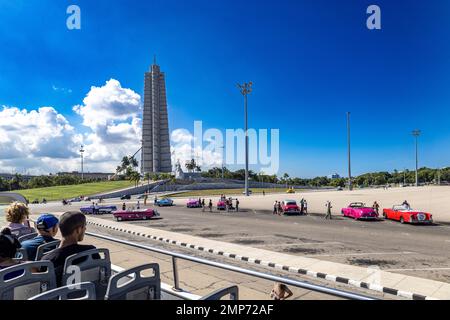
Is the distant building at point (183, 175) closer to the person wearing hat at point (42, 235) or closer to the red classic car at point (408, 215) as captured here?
the red classic car at point (408, 215)

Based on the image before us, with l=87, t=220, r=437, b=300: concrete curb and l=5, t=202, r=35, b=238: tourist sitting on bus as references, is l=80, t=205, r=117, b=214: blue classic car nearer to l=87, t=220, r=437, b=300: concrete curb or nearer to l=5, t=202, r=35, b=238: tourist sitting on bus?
l=87, t=220, r=437, b=300: concrete curb

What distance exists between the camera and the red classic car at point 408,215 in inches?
851

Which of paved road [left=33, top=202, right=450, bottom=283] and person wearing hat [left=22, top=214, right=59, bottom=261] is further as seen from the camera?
paved road [left=33, top=202, right=450, bottom=283]

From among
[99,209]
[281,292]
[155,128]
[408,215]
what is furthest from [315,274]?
[155,128]

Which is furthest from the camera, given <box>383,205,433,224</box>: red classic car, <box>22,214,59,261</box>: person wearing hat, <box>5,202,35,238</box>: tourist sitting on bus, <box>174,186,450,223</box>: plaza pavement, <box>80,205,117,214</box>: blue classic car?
<box>80,205,117,214</box>: blue classic car

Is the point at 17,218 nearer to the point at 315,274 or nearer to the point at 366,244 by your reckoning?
the point at 315,274

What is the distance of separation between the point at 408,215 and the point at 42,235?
927 inches

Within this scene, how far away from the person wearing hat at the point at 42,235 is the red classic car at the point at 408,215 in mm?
23215

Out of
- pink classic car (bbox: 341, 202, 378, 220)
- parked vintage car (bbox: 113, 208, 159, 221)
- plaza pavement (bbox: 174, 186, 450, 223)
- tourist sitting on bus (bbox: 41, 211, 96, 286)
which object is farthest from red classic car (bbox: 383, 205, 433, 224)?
tourist sitting on bus (bbox: 41, 211, 96, 286)

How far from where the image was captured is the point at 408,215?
22.0 meters

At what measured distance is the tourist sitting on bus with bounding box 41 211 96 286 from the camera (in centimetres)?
380

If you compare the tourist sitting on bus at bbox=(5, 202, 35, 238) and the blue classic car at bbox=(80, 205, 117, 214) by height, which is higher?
the tourist sitting on bus at bbox=(5, 202, 35, 238)

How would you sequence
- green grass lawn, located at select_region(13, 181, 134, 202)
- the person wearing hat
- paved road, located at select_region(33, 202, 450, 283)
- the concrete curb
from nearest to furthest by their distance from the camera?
the person wearing hat, the concrete curb, paved road, located at select_region(33, 202, 450, 283), green grass lawn, located at select_region(13, 181, 134, 202)

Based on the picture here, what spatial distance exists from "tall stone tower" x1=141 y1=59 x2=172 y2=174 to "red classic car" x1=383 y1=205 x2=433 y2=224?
140m
